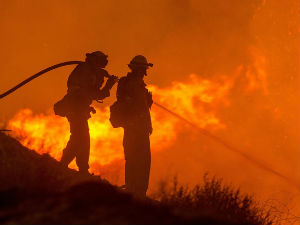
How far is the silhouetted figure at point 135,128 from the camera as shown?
9898 millimetres

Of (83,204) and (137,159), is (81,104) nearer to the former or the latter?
(137,159)

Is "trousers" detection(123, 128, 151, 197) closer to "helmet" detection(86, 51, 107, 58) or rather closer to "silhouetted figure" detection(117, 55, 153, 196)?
"silhouetted figure" detection(117, 55, 153, 196)

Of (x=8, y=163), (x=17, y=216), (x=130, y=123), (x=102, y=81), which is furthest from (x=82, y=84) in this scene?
(x=17, y=216)

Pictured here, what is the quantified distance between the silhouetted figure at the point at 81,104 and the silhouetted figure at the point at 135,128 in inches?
19.8

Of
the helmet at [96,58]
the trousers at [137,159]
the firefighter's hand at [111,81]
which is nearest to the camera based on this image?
the trousers at [137,159]

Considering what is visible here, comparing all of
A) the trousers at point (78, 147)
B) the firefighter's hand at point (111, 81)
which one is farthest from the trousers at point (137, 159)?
the firefighter's hand at point (111, 81)

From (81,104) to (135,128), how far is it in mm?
1081

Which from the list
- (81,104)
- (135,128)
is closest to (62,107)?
(81,104)

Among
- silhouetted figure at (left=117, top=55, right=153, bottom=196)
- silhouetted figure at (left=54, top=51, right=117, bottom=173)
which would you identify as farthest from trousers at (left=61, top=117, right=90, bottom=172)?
silhouetted figure at (left=117, top=55, right=153, bottom=196)

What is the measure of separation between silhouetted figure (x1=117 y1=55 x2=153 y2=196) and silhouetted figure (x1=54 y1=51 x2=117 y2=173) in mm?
504

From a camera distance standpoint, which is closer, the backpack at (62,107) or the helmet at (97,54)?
the backpack at (62,107)

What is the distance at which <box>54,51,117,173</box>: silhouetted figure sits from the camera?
393 inches

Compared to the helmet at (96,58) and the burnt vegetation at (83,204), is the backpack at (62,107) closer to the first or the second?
the helmet at (96,58)

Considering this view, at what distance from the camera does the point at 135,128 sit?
9.91 m
